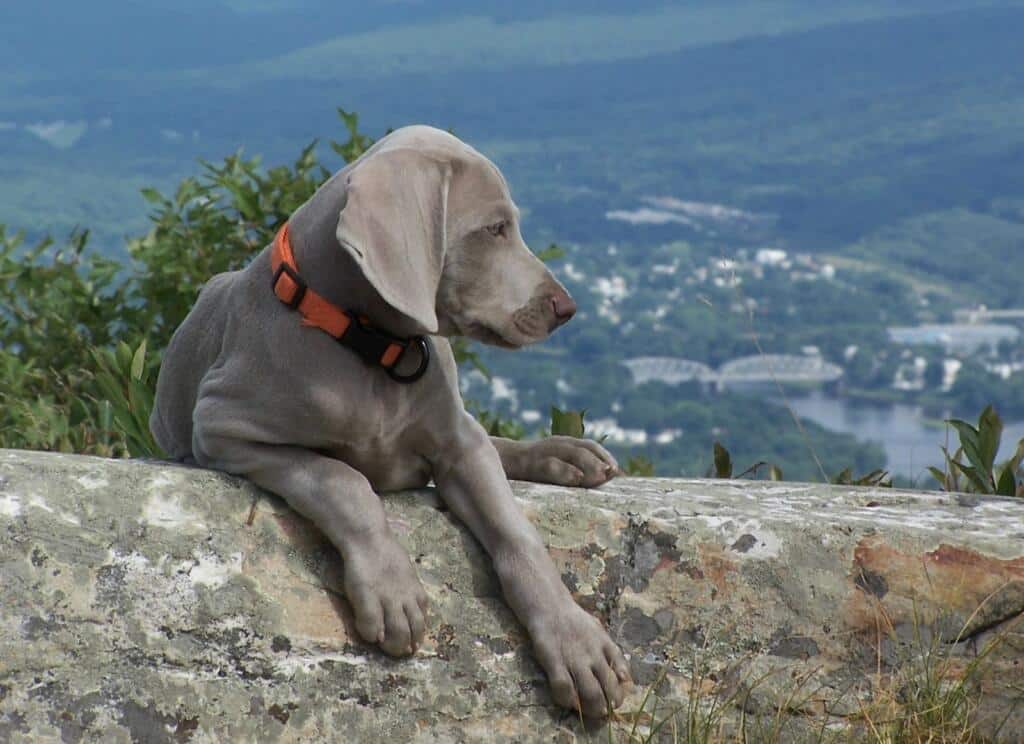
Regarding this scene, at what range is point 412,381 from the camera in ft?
12.0

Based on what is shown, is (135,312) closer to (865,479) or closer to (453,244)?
(865,479)

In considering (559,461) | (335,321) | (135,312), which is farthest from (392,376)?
(135,312)

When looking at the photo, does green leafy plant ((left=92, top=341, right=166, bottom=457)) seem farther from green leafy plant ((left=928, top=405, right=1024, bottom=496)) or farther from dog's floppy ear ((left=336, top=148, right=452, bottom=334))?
green leafy plant ((left=928, top=405, right=1024, bottom=496))

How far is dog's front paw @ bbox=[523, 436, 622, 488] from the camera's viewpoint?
417 centimetres

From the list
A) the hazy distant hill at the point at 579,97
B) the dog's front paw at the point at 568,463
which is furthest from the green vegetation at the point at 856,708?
the hazy distant hill at the point at 579,97

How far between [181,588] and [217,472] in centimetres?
39

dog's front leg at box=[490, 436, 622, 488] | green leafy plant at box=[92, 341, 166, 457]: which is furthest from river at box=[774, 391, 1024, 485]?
dog's front leg at box=[490, 436, 622, 488]

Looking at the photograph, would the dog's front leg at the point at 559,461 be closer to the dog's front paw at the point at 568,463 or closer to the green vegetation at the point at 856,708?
the dog's front paw at the point at 568,463

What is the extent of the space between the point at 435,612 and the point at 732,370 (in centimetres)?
2750

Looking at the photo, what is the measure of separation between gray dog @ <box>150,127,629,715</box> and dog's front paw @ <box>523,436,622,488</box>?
0.42 metres

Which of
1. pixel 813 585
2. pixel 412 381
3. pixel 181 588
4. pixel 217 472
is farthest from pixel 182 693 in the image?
pixel 813 585

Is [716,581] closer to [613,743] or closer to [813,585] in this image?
[813,585]

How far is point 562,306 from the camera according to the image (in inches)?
144

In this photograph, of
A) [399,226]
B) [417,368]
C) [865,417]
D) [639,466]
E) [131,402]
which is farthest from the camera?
[865,417]
